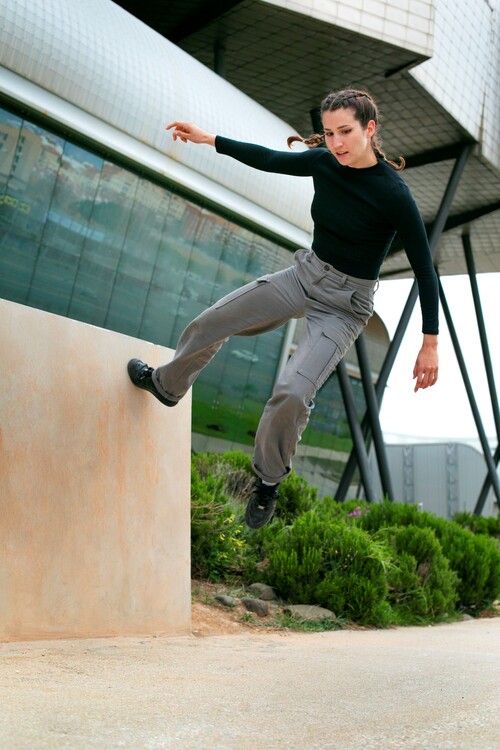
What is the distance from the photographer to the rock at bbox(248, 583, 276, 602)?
8.05 meters

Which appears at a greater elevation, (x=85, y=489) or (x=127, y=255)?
(x=127, y=255)

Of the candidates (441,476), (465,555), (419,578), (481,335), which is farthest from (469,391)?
(419,578)

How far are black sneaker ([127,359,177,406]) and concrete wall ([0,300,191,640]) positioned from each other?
0.06 metres

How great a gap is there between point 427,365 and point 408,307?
23461 millimetres

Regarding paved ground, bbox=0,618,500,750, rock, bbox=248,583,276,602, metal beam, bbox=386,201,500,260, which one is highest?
metal beam, bbox=386,201,500,260

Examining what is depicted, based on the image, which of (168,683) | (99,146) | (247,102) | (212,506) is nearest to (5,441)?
(168,683)

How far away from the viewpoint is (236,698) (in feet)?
9.84

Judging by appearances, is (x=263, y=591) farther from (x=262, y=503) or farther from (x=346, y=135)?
(x=346, y=135)

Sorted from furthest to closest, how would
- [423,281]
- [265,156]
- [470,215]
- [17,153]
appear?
[470,215] → [17,153] → [265,156] → [423,281]

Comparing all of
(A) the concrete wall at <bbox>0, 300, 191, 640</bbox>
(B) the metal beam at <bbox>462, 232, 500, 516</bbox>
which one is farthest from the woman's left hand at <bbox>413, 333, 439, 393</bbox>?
(B) the metal beam at <bbox>462, 232, 500, 516</bbox>

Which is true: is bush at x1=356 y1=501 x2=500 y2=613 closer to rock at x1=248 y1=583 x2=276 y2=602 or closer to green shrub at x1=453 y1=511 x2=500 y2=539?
rock at x1=248 y1=583 x2=276 y2=602

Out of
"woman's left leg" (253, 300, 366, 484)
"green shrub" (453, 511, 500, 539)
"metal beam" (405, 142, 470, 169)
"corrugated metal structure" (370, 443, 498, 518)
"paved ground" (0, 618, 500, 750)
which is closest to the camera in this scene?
"paved ground" (0, 618, 500, 750)

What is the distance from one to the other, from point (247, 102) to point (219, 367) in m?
6.59

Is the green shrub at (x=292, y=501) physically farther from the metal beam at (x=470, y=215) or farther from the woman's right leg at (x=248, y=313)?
the metal beam at (x=470, y=215)
